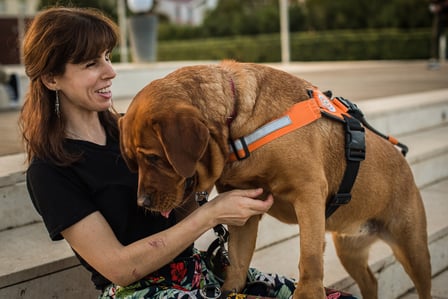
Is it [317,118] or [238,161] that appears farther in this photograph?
[317,118]

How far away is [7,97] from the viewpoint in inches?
320

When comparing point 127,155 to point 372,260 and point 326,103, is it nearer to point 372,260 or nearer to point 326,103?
point 326,103

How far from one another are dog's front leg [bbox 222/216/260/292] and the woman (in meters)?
0.14

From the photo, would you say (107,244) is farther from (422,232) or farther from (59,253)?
(422,232)

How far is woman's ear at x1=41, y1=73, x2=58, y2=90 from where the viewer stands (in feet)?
8.68

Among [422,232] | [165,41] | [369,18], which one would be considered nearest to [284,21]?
[369,18]

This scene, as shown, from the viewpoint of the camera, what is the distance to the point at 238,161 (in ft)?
8.34

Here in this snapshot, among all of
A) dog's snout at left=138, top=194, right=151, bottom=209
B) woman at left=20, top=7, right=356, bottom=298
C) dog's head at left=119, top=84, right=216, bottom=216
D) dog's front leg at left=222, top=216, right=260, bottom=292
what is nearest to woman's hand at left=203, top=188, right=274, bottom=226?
woman at left=20, top=7, right=356, bottom=298

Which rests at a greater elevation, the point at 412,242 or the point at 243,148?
the point at 243,148

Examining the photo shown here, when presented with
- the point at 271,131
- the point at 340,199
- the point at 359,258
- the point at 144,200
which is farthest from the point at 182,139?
the point at 359,258

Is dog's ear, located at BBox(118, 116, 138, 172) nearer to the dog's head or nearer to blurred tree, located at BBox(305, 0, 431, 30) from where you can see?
the dog's head

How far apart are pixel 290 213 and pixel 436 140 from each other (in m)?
3.62

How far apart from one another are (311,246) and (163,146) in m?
0.74

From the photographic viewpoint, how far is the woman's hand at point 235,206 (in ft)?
8.38
